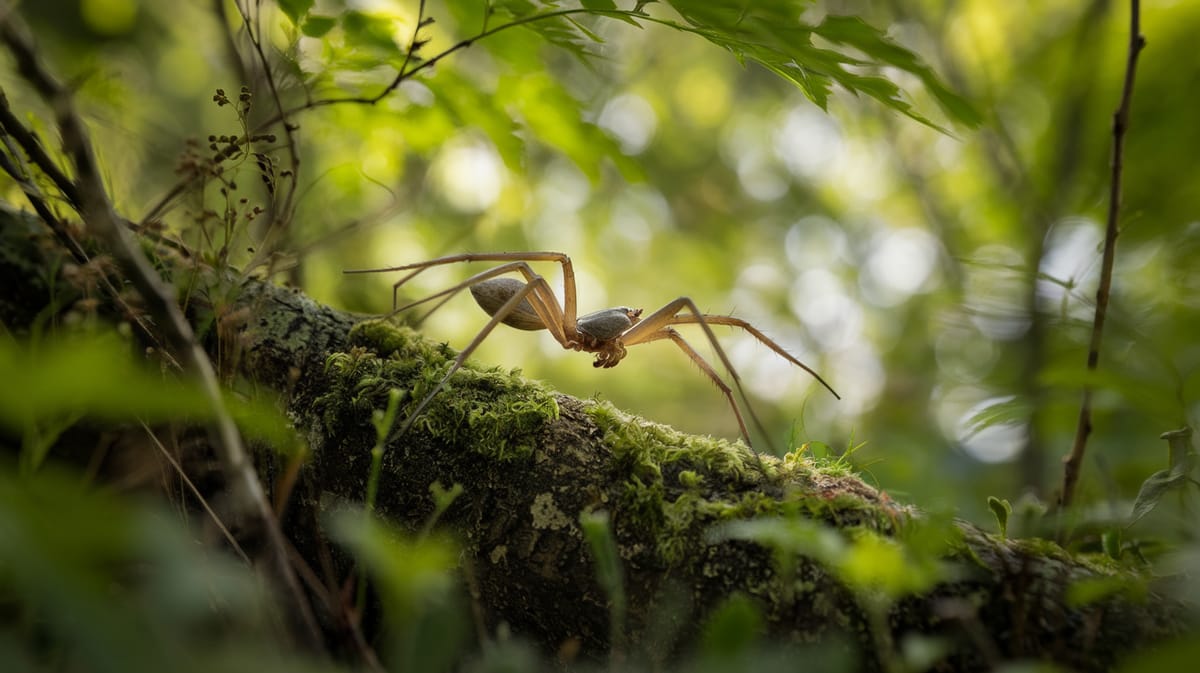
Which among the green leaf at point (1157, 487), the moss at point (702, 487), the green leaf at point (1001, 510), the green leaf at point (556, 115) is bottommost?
the moss at point (702, 487)

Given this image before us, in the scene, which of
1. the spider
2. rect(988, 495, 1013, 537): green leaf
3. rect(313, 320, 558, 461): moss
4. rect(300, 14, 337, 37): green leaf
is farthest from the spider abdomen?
rect(988, 495, 1013, 537): green leaf

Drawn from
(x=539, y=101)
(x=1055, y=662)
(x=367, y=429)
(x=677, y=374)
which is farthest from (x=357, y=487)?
(x=677, y=374)

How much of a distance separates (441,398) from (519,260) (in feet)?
3.92

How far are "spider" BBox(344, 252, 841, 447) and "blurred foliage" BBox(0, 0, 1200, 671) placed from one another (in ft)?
0.91

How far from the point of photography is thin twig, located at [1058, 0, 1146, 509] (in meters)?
1.91

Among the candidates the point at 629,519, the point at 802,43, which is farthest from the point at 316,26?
the point at 629,519

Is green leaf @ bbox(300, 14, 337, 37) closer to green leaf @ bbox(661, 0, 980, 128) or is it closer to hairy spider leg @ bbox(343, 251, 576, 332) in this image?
hairy spider leg @ bbox(343, 251, 576, 332)

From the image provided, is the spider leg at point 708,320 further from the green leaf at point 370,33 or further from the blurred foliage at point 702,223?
the green leaf at point 370,33

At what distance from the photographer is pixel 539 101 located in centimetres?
284

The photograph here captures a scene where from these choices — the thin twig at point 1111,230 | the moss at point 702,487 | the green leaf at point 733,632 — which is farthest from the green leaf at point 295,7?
the thin twig at point 1111,230

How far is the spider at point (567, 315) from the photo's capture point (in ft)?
8.34

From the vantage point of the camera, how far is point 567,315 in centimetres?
316

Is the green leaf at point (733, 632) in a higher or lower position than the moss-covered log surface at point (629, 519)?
lower

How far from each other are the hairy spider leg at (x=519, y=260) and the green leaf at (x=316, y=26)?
2.75 ft
